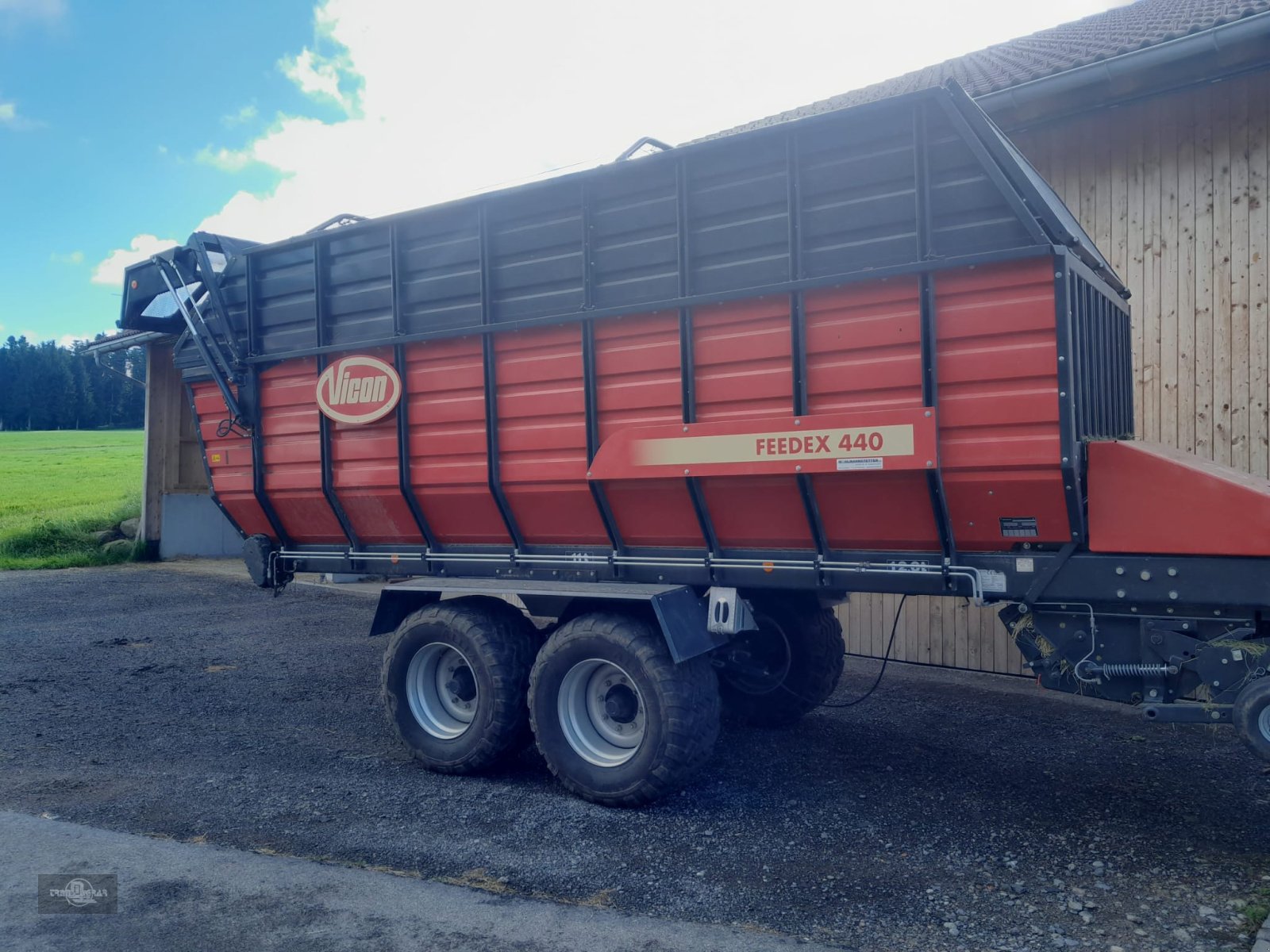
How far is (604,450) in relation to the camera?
490cm

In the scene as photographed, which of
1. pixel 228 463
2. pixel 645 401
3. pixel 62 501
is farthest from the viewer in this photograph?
pixel 62 501

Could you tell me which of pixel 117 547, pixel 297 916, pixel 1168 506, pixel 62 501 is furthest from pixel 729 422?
pixel 62 501

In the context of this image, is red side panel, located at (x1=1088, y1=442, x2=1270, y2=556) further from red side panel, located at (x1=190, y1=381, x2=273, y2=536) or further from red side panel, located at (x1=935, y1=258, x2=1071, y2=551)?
red side panel, located at (x1=190, y1=381, x2=273, y2=536)

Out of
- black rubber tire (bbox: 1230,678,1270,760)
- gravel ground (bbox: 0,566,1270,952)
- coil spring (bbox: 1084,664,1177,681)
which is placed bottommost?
gravel ground (bbox: 0,566,1270,952)

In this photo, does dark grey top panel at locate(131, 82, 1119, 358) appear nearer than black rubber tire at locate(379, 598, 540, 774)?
Yes

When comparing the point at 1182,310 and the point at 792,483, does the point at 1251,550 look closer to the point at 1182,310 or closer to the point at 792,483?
the point at 792,483

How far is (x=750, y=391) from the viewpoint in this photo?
4.58 metres

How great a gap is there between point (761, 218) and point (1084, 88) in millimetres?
3715

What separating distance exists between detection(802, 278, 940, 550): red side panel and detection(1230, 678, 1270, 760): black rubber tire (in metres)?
1.32

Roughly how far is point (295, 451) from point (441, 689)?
1.77m

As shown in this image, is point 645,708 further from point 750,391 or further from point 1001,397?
point 1001,397

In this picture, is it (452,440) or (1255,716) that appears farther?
(452,440)

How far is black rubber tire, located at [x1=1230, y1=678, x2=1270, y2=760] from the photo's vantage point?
3.72 meters

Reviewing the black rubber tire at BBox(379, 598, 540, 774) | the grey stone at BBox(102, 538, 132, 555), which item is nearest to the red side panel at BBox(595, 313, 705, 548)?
the black rubber tire at BBox(379, 598, 540, 774)
